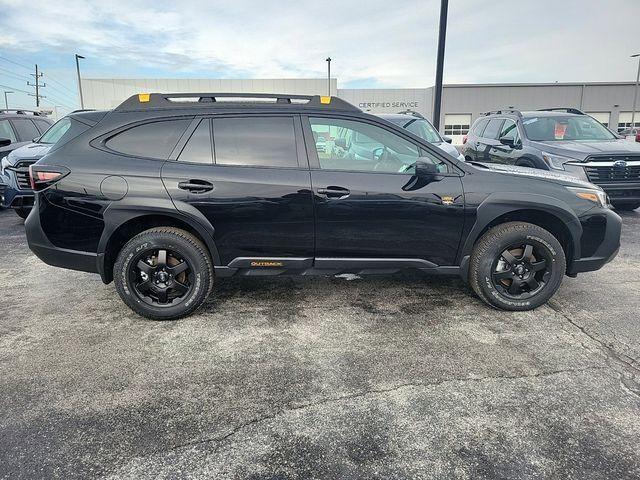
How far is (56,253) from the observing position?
384cm

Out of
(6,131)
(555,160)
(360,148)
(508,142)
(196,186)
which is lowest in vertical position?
(196,186)

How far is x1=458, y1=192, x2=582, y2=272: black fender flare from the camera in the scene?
3.90 meters

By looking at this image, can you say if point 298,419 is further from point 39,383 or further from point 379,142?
point 379,142

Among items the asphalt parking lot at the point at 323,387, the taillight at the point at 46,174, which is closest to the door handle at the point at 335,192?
the asphalt parking lot at the point at 323,387

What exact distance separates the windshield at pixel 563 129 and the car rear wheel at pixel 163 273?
689 centimetres

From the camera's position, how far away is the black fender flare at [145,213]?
3.70 meters

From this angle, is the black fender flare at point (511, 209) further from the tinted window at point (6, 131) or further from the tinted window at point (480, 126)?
the tinted window at point (6, 131)

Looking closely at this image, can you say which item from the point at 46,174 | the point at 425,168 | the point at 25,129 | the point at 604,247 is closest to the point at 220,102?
the point at 46,174

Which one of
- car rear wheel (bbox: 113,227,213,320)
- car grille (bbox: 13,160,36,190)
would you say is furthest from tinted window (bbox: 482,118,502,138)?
car grille (bbox: 13,160,36,190)

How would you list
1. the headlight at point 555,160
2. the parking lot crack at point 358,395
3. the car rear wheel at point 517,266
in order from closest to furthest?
the parking lot crack at point 358,395
the car rear wheel at point 517,266
the headlight at point 555,160

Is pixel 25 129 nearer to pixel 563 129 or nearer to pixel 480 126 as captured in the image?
pixel 480 126

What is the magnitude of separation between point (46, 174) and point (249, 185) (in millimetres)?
1622

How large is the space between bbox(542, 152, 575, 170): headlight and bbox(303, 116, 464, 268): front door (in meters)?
4.46

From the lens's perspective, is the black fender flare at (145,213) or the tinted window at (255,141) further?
the tinted window at (255,141)
